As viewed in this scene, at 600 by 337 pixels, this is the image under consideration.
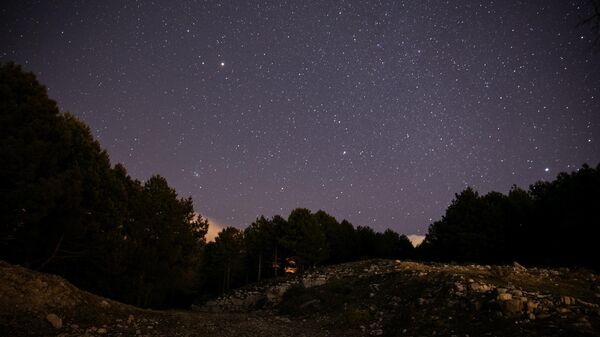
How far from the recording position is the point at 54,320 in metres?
10.1

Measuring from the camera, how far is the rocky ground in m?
9.02

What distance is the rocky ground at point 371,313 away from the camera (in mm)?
9023

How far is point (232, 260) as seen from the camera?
49.8m

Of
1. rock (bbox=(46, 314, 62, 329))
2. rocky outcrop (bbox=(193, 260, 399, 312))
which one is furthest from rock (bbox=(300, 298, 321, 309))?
rock (bbox=(46, 314, 62, 329))

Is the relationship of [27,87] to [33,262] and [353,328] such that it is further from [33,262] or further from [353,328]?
[353,328]

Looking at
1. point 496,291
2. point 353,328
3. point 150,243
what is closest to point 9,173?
point 150,243

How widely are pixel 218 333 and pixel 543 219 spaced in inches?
1422

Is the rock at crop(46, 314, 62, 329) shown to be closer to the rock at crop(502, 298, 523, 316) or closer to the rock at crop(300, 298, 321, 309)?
the rock at crop(300, 298, 321, 309)

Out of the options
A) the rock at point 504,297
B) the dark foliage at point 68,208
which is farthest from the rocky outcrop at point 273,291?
the rock at point 504,297

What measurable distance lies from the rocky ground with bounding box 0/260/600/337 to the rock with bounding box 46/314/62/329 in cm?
3

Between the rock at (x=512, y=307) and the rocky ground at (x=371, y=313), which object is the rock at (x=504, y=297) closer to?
the rocky ground at (x=371, y=313)

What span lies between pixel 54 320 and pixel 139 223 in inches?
492

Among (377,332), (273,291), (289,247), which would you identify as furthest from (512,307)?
(289,247)

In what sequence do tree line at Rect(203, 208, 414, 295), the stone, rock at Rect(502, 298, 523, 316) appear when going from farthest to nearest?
tree line at Rect(203, 208, 414, 295) → the stone → rock at Rect(502, 298, 523, 316)
